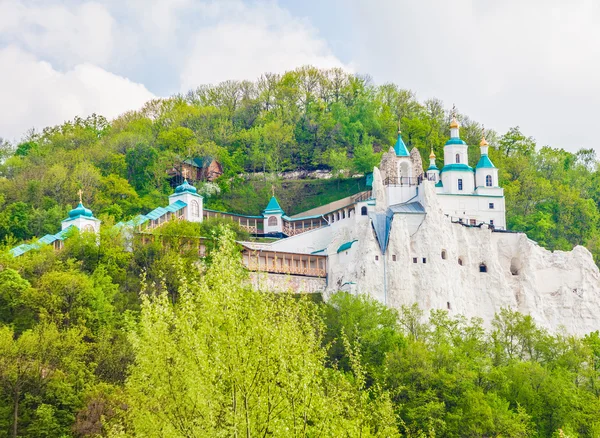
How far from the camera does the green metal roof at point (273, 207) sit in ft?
223

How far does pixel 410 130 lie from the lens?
260 ft

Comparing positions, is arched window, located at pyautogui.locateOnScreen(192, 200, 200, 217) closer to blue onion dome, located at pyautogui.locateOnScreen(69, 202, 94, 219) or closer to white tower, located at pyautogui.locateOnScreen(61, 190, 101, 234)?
white tower, located at pyautogui.locateOnScreen(61, 190, 101, 234)

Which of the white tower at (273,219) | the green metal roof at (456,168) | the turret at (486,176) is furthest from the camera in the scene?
the white tower at (273,219)

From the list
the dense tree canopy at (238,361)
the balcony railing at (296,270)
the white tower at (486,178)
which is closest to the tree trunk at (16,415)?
the dense tree canopy at (238,361)

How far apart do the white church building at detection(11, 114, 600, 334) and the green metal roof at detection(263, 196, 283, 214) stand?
5.29 m

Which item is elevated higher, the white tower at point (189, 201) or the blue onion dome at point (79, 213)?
the white tower at point (189, 201)

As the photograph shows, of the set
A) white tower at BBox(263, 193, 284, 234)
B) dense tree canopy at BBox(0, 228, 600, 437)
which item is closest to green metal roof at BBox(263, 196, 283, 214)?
white tower at BBox(263, 193, 284, 234)

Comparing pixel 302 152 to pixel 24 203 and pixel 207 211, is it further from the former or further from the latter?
pixel 24 203

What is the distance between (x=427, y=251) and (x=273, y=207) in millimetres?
14741

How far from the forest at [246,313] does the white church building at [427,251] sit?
160cm

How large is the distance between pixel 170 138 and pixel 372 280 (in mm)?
27596

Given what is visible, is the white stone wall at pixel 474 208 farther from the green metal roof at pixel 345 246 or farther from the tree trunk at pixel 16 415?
the tree trunk at pixel 16 415

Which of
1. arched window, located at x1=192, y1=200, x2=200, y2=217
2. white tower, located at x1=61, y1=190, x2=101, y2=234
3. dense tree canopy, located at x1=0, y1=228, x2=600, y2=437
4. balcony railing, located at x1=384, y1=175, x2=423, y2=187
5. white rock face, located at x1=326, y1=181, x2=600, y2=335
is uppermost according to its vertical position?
balcony railing, located at x1=384, y1=175, x2=423, y2=187

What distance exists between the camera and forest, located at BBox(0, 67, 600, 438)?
26.2 meters
